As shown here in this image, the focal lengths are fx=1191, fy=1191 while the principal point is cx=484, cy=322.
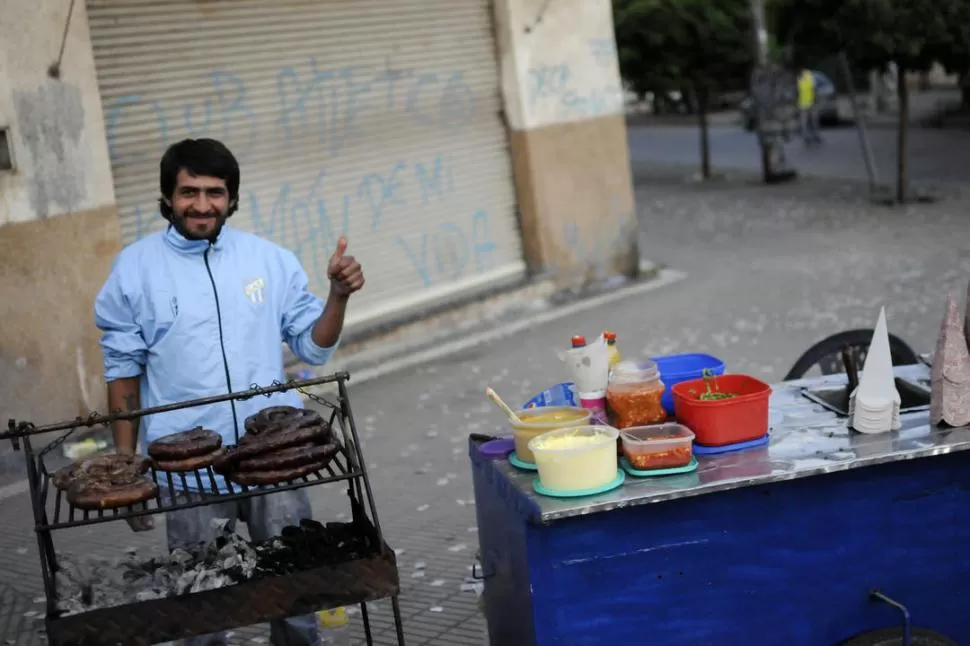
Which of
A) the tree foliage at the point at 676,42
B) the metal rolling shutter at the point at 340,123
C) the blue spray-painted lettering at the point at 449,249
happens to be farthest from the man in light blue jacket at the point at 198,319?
the tree foliage at the point at 676,42

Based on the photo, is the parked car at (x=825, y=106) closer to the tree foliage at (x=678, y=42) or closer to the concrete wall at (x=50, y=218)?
the tree foliage at (x=678, y=42)

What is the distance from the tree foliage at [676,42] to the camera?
18656mm

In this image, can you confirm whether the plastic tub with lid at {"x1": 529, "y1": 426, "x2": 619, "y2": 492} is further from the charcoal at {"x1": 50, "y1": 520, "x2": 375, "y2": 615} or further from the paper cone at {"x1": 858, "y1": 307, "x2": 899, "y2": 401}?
the paper cone at {"x1": 858, "y1": 307, "x2": 899, "y2": 401}

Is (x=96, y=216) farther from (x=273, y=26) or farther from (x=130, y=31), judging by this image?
(x=273, y=26)

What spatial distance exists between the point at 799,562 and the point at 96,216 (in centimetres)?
607

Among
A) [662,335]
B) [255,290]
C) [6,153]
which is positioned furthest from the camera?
[662,335]

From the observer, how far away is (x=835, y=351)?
5758mm

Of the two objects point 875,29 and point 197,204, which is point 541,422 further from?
point 875,29

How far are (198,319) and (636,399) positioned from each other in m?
1.53

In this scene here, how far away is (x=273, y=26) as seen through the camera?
964 centimetres

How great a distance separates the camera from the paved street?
768 inches

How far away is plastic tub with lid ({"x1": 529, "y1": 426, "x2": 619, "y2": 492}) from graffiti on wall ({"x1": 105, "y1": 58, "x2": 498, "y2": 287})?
6.03 meters

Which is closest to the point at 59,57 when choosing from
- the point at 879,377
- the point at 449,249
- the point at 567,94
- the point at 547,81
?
the point at 449,249

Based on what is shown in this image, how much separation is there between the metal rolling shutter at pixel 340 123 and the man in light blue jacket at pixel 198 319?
194 inches
